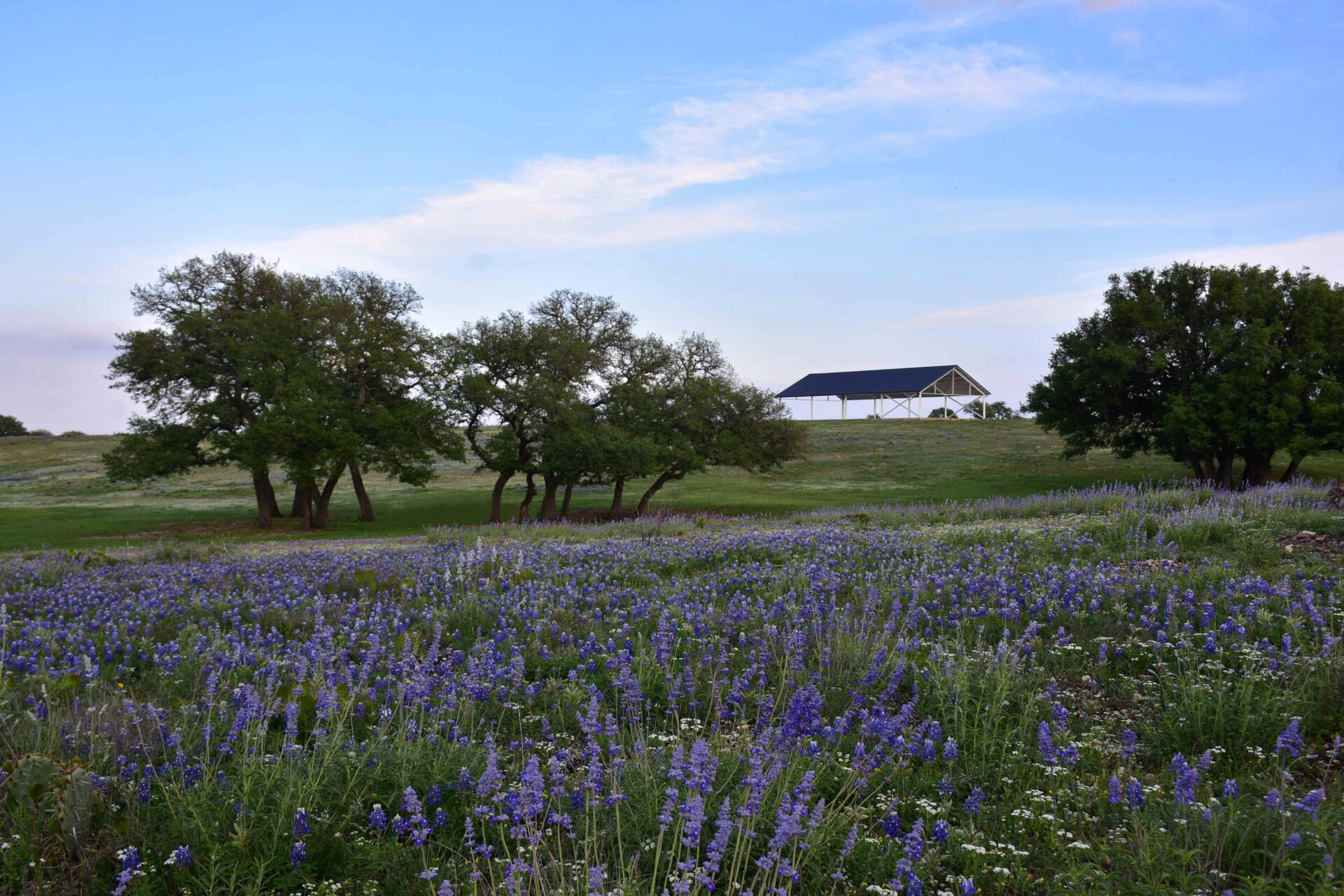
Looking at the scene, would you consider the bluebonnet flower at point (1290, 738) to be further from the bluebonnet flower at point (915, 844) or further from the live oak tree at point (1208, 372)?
the live oak tree at point (1208, 372)

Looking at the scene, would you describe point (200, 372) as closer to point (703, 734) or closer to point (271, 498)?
point (271, 498)

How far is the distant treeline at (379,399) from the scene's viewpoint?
4128cm

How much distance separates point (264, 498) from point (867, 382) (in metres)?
77.6

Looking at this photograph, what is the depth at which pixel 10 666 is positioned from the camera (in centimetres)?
714

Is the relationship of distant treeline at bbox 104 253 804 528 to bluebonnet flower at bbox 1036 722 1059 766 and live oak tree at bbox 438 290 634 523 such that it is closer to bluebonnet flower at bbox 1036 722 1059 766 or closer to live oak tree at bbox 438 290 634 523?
live oak tree at bbox 438 290 634 523

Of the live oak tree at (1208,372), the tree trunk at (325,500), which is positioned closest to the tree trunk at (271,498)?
the tree trunk at (325,500)

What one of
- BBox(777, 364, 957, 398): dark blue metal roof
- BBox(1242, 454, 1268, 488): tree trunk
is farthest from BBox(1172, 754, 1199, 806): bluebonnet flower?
BBox(777, 364, 957, 398): dark blue metal roof

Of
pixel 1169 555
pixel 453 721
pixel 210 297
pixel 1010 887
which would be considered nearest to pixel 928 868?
pixel 1010 887

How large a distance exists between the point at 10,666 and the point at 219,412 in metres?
40.1

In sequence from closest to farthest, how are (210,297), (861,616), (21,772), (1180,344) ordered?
1. (21,772)
2. (861,616)
3. (1180,344)
4. (210,297)

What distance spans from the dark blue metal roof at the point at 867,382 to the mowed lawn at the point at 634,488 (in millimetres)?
18160

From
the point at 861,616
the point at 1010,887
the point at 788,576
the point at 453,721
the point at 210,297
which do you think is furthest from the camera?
the point at 210,297

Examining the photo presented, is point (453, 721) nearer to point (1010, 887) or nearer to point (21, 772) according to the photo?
point (21, 772)

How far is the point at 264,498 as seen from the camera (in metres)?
43.7
